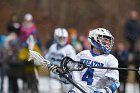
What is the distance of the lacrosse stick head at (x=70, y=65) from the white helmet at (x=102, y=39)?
58cm

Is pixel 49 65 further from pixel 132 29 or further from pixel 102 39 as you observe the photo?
pixel 132 29

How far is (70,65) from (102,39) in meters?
0.72

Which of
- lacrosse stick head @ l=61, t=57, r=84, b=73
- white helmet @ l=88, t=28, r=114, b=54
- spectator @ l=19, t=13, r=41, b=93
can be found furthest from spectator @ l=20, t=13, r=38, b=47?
lacrosse stick head @ l=61, t=57, r=84, b=73

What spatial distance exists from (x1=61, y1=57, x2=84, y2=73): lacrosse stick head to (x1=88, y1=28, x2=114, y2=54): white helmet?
23.0 inches

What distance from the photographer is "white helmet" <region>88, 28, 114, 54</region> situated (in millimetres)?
12227

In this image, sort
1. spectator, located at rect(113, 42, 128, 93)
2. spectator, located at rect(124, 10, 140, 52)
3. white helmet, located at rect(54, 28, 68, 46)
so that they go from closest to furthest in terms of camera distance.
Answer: white helmet, located at rect(54, 28, 68, 46), spectator, located at rect(113, 42, 128, 93), spectator, located at rect(124, 10, 140, 52)

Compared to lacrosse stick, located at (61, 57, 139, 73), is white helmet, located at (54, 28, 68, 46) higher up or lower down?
higher up

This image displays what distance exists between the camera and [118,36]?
101 ft

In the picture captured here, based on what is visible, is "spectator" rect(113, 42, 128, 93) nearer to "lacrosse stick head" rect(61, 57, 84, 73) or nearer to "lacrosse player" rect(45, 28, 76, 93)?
"lacrosse player" rect(45, 28, 76, 93)

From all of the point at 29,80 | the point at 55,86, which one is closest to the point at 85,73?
the point at 55,86

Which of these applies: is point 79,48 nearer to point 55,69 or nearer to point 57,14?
point 57,14

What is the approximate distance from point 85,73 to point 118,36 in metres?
18.6

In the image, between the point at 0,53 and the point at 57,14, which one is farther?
the point at 57,14

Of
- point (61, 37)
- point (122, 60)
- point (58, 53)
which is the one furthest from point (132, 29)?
point (58, 53)
